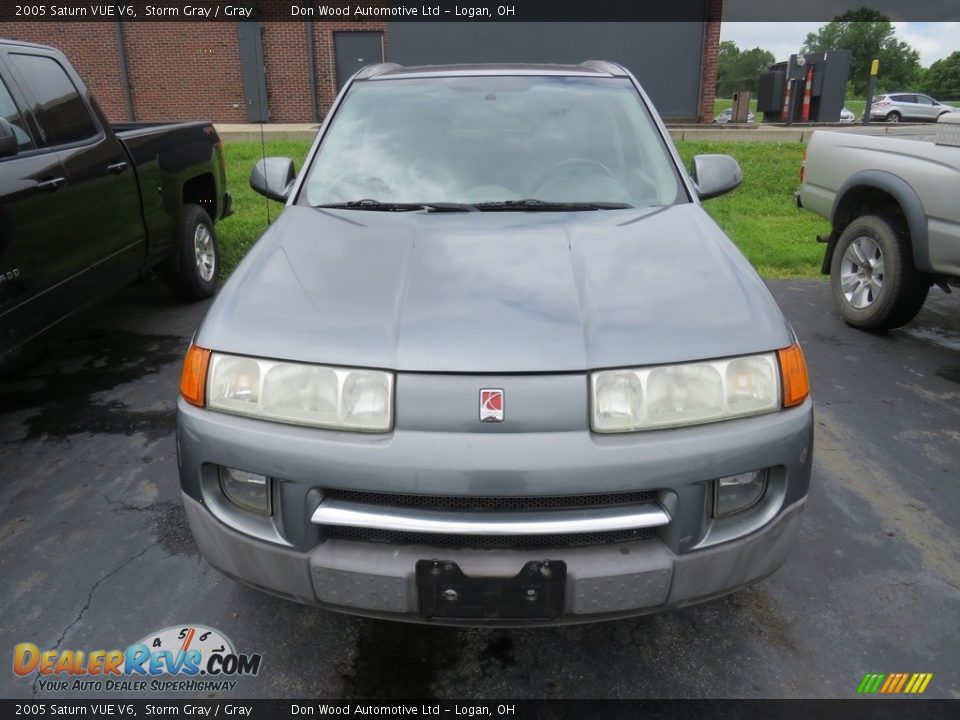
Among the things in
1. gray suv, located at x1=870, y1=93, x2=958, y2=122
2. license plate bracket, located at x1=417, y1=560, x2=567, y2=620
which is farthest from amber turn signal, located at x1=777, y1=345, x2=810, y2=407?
gray suv, located at x1=870, y1=93, x2=958, y2=122

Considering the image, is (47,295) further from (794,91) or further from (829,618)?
(794,91)

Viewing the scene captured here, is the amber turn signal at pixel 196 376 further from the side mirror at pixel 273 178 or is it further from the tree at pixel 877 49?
the tree at pixel 877 49

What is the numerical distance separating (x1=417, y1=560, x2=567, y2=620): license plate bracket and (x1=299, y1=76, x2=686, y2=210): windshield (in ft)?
4.92

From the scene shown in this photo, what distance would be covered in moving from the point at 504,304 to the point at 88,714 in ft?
5.54

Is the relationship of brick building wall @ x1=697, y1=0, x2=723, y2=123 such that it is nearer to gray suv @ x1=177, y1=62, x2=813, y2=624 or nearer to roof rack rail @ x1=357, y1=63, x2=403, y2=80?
roof rack rail @ x1=357, y1=63, x2=403, y2=80

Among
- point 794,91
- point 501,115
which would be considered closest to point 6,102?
point 501,115

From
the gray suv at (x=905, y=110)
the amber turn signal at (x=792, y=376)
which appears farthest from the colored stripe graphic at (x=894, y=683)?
the gray suv at (x=905, y=110)

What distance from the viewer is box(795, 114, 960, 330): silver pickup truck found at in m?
4.41

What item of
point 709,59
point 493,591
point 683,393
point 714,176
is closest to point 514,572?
point 493,591

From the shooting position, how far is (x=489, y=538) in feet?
5.86

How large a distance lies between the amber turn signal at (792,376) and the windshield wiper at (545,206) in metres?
1.02

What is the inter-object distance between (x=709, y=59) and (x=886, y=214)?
14.5 meters

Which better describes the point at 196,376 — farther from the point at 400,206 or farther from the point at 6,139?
the point at 6,139

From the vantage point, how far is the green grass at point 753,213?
23.8 ft
